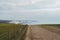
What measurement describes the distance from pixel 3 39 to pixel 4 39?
0.44 feet

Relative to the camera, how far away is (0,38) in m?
16.4

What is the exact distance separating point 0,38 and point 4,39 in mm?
609

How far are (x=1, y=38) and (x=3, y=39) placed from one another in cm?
37

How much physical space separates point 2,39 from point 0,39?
0.69ft

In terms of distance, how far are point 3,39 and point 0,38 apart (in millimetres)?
476

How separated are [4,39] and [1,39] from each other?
15.1 inches

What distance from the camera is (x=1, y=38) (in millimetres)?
16297

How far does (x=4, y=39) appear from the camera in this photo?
15906 millimetres

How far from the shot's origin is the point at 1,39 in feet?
53.0

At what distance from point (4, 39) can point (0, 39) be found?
392 mm

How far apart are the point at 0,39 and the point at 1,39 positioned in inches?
4.6

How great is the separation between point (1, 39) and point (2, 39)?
0.23 meters
